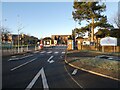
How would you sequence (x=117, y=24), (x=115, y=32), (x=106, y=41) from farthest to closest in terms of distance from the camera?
(x=117, y=24) < (x=115, y=32) < (x=106, y=41)

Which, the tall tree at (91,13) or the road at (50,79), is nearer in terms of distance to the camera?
the road at (50,79)

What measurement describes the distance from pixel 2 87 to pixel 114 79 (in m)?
6.42

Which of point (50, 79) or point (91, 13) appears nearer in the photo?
point (50, 79)

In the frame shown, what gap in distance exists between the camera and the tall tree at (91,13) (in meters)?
54.4

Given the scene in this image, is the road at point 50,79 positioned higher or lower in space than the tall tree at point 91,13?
lower

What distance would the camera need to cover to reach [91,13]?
5584cm

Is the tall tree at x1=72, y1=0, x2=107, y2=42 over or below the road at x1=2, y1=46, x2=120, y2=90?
over

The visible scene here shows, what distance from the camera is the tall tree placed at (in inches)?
2141

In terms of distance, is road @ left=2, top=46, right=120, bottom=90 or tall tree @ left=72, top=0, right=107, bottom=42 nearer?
road @ left=2, top=46, right=120, bottom=90

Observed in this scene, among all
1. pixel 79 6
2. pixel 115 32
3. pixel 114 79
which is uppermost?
pixel 79 6

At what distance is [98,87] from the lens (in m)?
11.1

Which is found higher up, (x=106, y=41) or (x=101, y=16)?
(x=101, y=16)

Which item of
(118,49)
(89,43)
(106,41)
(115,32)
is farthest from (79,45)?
(106,41)

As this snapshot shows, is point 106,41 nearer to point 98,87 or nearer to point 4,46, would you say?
point 4,46
